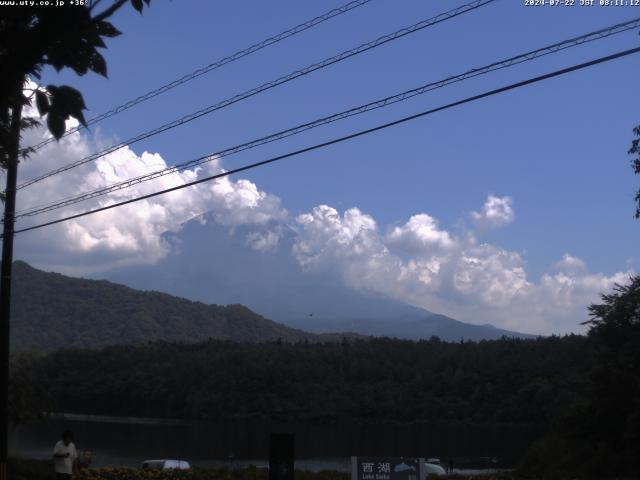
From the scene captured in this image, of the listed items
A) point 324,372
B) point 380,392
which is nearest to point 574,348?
point 380,392

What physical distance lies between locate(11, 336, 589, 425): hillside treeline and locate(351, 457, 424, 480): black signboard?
79.4m

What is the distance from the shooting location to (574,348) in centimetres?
9150

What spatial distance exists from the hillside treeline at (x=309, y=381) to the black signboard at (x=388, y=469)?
7939 centimetres

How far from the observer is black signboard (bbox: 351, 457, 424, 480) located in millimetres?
13258

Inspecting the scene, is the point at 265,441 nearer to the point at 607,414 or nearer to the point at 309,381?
the point at 309,381

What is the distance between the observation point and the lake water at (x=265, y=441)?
5931 centimetres

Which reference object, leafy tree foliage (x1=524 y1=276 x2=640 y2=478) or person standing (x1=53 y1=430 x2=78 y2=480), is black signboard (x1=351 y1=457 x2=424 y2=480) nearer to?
person standing (x1=53 y1=430 x2=78 y2=480)

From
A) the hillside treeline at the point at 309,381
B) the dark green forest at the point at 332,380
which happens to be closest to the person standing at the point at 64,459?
the dark green forest at the point at 332,380

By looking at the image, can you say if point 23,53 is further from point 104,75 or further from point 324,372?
point 324,372

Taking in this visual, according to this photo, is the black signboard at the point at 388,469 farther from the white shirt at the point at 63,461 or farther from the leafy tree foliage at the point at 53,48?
the leafy tree foliage at the point at 53,48

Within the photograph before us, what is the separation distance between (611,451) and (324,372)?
8027 cm

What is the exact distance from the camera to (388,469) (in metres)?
13.3

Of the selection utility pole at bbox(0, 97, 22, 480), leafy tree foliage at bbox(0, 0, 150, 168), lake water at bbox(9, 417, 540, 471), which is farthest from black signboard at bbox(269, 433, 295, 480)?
lake water at bbox(9, 417, 540, 471)

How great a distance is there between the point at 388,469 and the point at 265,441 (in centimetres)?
6727
